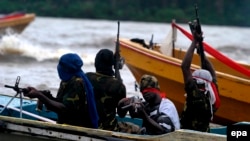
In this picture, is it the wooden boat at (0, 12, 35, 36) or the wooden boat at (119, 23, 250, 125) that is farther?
the wooden boat at (0, 12, 35, 36)

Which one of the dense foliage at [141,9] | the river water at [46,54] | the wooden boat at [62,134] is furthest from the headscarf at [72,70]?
the dense foliage at [141,9]

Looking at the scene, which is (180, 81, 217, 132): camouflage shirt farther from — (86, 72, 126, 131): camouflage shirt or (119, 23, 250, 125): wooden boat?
(119, 23, 250, 125): wooden boat

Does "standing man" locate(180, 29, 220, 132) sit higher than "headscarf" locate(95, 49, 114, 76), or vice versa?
"headscarf" locate(95, 49, 114, 76)

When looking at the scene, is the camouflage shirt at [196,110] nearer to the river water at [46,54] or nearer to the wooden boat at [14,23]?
the river water at [46,54]

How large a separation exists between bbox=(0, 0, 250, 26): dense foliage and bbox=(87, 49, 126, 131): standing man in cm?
4039

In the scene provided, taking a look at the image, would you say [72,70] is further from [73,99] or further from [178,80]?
[178,80]

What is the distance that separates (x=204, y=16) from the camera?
169 ft

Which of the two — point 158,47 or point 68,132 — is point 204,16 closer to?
point 158,47

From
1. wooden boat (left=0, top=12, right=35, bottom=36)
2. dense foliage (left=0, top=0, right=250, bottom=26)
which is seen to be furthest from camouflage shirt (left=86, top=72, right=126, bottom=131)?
dense foliage (left=0, top=0, right=250, bottom=26)

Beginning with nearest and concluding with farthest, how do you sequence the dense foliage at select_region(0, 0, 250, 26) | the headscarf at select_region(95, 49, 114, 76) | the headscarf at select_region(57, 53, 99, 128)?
the headscarf at select_region(57, 53, 99, 128) → the headscarf at select_region(95, 49, 114, 76) → the dense foliage at select_region(0, 0, 250, 26)

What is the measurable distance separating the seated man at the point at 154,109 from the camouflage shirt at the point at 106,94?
0.70ft

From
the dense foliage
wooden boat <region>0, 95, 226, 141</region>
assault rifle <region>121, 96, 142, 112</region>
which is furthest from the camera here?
the dense foliage

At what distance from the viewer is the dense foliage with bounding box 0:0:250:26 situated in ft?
160

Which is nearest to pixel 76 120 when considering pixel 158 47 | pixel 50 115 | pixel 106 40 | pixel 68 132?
pixel 68 132
